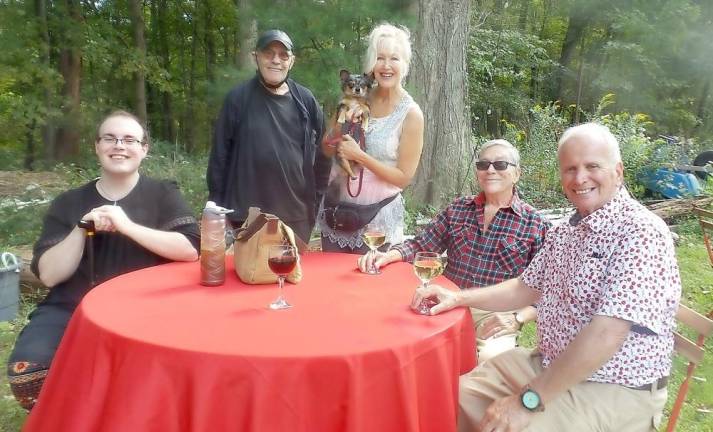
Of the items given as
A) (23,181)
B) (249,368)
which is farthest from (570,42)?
(249,368)

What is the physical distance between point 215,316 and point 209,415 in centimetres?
36

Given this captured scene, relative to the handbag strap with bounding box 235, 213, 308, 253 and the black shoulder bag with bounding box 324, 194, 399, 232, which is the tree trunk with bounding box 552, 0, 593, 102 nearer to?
the black shoulder bag with bounding box 324, 194, 399, 232

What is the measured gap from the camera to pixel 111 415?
1430 millimetres

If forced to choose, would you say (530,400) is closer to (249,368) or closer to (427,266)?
(427,266)

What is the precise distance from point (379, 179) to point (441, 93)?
3534 millimetres

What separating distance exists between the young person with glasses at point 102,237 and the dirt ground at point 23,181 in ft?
18.8

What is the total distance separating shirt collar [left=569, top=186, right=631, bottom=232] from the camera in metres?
1.72

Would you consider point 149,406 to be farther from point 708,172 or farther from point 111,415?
point 708,172

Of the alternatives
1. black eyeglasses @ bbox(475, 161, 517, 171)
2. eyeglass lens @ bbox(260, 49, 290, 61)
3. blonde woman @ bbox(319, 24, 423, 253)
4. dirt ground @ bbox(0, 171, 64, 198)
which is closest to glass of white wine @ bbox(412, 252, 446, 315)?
black eyeglasses @ bbox(475, 161, 517, 171)

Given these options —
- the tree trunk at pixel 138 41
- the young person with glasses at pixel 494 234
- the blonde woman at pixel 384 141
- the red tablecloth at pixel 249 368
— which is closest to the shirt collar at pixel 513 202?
the young person with glasses at pixel 494 234

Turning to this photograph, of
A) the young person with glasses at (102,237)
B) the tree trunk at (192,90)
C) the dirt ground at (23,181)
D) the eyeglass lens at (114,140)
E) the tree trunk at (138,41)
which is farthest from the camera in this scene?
the tree trunk at (192,90)

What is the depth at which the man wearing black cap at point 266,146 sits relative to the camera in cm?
294

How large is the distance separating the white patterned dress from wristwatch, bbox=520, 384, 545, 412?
4.43ft

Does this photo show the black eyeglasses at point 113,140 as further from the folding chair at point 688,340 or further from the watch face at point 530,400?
the folding chair at point 688,340
